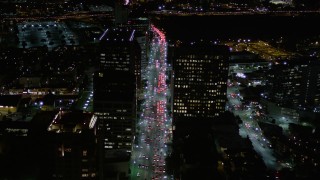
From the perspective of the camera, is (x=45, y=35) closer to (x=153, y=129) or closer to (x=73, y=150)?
(x=153, y=129)

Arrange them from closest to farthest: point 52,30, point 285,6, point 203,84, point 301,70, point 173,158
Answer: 1. point 173,158
2. point 203,84
3. point 301,70
4. point 52,30
5. point 285,6

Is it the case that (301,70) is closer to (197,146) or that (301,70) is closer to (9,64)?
(197,146)

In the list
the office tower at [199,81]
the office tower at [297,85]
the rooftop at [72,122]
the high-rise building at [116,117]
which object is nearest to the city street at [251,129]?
the office tower at [199,81]

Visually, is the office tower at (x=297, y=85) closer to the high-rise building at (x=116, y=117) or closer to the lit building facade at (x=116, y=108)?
the lit building facade at (x=116, y=108)

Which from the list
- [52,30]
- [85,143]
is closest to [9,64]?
[52,30]

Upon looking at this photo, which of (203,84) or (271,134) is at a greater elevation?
(203,84)

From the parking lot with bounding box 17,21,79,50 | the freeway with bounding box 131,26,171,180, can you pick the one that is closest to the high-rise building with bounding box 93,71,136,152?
the freeway with bounding box 131,26,171,180

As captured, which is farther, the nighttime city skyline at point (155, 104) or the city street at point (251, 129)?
the city street at point (251, 129)
